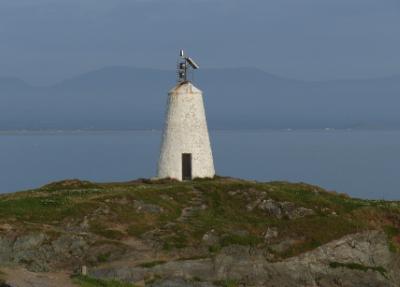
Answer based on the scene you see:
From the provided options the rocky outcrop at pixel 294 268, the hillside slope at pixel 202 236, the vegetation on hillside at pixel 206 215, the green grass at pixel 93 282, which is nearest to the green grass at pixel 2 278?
the hillside slope at pixel 202 236

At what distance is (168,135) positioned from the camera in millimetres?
64000

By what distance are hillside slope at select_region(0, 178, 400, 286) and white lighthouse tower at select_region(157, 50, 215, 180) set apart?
26.6 ft

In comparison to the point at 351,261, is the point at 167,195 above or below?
above

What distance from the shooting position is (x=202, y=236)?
4484 cm

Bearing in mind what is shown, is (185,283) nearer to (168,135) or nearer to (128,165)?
(168,135)

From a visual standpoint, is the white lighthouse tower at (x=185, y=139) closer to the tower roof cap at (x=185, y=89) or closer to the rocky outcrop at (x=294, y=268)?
the tower roof cap at (x=185, y=89)

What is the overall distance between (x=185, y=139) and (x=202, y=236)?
19.6 m

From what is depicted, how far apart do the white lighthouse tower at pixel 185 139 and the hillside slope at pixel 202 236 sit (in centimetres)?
811

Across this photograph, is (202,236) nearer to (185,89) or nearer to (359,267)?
(359,267)

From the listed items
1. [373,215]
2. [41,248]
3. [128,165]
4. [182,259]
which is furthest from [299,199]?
[128,165]

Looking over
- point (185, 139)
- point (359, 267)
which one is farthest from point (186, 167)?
point (359, 267)

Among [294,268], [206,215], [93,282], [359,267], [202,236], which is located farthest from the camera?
[206,215]

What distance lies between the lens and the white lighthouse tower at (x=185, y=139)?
6325 cm

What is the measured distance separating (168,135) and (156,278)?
25.9 m
